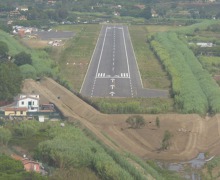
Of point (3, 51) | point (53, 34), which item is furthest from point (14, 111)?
point (53, 34)

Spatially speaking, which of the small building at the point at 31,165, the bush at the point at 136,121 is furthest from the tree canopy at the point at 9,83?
the small building at the point at 31,165

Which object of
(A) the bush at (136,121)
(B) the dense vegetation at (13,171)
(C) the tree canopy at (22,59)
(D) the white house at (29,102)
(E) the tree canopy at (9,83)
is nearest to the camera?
(B) the dense vegetation at (13,171)

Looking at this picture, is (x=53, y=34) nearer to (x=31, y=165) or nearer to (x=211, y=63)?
(x=211, y=63)

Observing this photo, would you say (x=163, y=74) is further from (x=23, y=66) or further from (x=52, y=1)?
(x=52, y=1)

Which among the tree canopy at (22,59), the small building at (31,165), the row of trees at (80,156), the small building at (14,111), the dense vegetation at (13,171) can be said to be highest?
the tree canopy at (22,59)

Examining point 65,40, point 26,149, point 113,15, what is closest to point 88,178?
point 26,149

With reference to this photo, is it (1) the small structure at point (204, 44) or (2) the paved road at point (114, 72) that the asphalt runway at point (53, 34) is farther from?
(1) the small structure at point (204, 44)

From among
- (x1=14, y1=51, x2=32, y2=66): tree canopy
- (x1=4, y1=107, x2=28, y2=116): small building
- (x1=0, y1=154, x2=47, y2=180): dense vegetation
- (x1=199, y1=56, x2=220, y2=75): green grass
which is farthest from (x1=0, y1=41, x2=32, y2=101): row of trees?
(x1=199, y1=56, x2=220, y2=75): green grass
